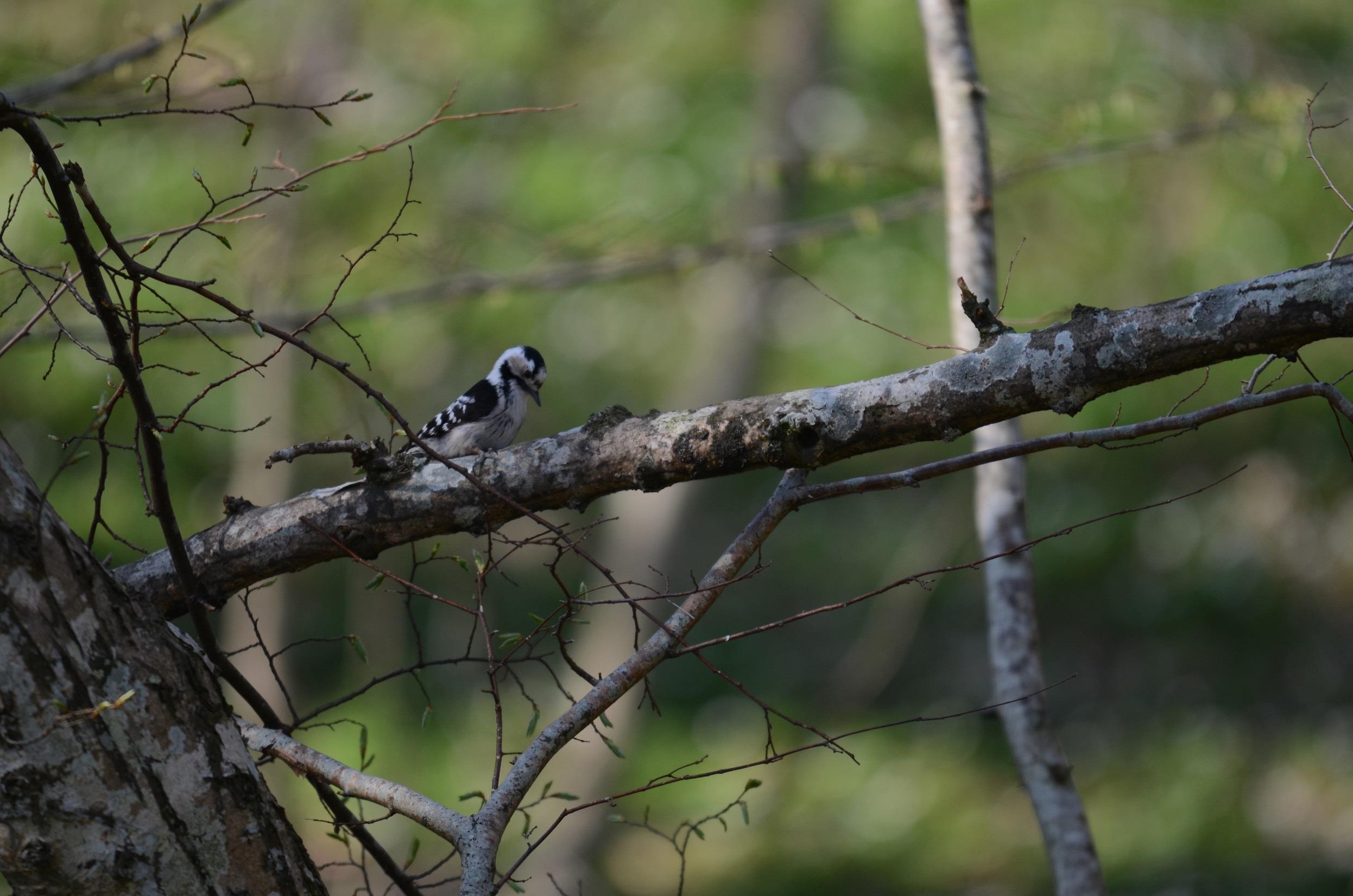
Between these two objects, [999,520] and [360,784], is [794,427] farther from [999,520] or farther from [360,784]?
[999,520]

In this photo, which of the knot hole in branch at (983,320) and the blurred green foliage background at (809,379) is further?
the blurred green foliage background at (809,379)

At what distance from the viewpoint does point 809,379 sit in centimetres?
930

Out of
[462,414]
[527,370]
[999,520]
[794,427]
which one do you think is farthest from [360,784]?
[527,370]

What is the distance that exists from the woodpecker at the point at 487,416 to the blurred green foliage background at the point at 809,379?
1.06 metres

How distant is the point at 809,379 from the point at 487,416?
4748 mm

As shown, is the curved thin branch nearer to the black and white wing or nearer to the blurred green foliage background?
the black and white wing

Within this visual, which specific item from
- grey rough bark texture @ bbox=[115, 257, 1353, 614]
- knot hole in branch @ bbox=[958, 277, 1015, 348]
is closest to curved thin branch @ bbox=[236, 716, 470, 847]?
grey rough bark texture @ bbox=[115, 257, 1353, 614]

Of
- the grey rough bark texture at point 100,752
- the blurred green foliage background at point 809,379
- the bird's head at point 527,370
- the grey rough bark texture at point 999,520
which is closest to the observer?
the grey rough bark texture at point 100,752

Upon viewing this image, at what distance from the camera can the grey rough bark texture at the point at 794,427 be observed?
6.61ft

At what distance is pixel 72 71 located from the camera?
387 centimetres

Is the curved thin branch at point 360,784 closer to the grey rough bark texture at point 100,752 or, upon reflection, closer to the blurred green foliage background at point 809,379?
the grey rough bark texture at point 100,752

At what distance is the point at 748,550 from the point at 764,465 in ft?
0.61

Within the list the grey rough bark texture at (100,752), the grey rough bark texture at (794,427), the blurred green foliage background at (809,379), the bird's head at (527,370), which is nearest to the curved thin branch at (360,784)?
the grey rough bark texture at (100,752)

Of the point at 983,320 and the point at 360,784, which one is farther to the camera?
the point at 983,320
